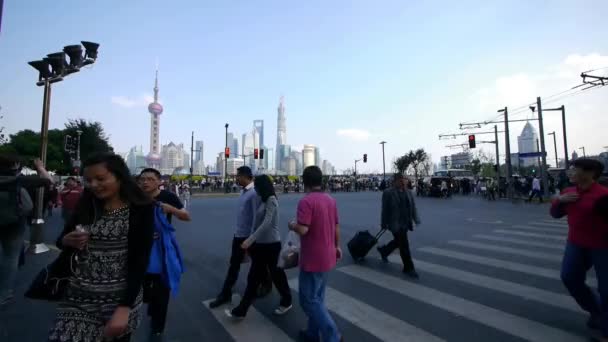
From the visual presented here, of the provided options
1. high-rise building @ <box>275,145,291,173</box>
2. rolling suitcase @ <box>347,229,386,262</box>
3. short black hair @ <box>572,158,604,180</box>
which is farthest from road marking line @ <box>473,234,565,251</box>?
high-rise building @ <box>275,145,291,173</box>

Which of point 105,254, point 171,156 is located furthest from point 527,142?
point 171,156

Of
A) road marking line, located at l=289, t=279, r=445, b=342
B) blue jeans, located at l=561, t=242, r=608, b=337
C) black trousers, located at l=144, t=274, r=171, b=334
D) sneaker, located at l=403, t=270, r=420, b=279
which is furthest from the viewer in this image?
sneaker, located at l=403, t=270, r=420, b=279

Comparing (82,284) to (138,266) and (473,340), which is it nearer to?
(138,266)

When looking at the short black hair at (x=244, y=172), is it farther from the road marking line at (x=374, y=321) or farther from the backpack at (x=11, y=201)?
the backpack at (x=11, y=201)

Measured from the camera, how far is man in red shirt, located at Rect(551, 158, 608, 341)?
2.98 metres

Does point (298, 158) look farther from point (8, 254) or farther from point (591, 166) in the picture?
point (591, 166)

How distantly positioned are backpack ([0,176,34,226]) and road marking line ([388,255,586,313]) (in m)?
5.96

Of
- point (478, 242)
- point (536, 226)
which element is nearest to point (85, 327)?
point (478, 242)

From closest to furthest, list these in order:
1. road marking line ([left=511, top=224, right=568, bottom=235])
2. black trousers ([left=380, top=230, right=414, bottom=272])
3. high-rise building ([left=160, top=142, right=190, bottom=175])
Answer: black trousers ([left=380, top=230, right=414, bottom=272]) < road marking line ([left=511, top=224, right=568, bottom=235]) < high-rise building ([left=160, top=142, right=190, bottom=175])

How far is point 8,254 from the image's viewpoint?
395 centimetres

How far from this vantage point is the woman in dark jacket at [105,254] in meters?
1.67

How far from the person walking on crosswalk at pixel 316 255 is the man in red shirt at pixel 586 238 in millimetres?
2476

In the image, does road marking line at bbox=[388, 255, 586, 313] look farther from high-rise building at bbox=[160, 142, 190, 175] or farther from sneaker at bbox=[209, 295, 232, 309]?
high-rise building at bbox=[160, 142, 190, 175]

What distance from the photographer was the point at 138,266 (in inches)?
69.2
